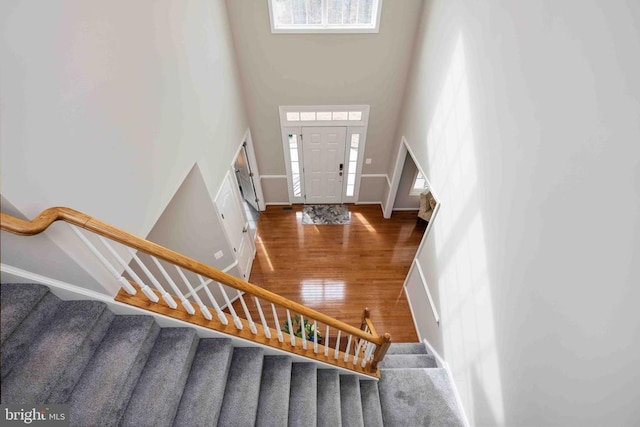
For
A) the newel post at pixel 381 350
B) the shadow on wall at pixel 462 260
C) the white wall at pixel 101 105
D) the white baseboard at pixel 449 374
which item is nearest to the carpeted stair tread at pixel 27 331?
the white wall at pixel 101 105

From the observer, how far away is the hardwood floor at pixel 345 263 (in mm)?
4016

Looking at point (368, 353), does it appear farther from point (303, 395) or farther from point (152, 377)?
point (152, 377)

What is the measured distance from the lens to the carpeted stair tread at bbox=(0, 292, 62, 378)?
1.34 meters

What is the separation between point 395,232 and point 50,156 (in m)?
4.87

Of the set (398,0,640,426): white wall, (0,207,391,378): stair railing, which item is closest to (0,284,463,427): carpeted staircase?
(0,207,391,378): stair railing

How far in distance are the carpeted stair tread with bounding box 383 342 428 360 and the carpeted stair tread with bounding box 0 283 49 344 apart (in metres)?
3.48

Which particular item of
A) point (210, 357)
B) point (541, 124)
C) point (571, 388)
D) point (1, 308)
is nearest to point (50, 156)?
point (1, 308)

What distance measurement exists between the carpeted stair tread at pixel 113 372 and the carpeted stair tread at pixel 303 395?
1.24m

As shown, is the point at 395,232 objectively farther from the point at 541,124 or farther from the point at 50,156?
the point at 50,156

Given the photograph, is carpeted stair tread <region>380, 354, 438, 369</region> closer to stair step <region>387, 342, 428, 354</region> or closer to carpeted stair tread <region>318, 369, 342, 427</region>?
stair step <region>387, 342, 428, 354</region>

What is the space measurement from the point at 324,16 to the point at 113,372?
4.46m

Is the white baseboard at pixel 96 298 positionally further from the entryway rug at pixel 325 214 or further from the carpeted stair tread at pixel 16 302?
the entryway rug at pixel 325 214

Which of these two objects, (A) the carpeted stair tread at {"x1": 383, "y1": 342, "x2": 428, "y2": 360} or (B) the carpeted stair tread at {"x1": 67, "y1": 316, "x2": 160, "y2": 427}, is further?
(A) the carpeted stair tread at {"x1": 383, "y1": 342, "x2": 428, "y2": 360}

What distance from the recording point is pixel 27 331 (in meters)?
1.46
